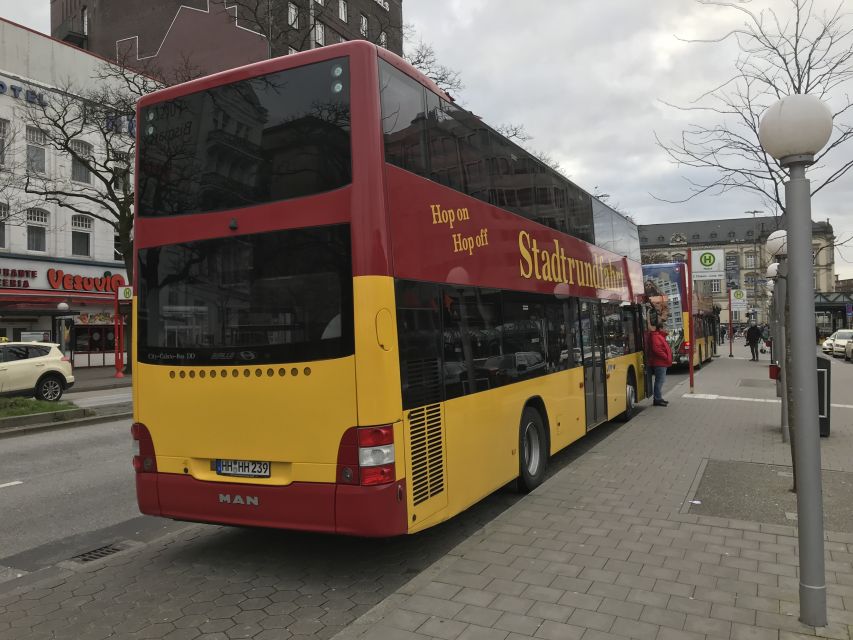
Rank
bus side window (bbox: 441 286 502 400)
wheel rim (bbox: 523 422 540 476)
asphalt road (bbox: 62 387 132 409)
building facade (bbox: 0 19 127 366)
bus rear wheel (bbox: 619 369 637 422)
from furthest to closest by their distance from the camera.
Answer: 1. building facade (bbox: 0 19 127 366)
2. asphalt road (bbox: 62 387 132 409)
3. bus rear wheel (bbox: 619 369 637 422)
4. wheel rim (bbox: 523 422 540 476)
5. bus side window (bbox: 441 286 502 400)

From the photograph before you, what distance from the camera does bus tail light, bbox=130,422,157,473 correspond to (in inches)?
196

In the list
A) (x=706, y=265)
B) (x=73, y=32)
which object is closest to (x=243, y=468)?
(x=706, y=265)

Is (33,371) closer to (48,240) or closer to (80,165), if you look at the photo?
(48,240)

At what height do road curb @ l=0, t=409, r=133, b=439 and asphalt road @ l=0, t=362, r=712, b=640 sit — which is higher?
road curb @ l=0, t=409, r=133, b=439

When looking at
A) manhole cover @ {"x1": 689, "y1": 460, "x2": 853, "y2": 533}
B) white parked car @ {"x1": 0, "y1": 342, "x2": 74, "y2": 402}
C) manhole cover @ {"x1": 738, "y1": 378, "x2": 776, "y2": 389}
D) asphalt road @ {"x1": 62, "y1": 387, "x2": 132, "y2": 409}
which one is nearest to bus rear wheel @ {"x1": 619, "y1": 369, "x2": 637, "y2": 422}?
manhole cover @ {"x1": 689, "y1": 460, "x2": 853, "y2": 533}

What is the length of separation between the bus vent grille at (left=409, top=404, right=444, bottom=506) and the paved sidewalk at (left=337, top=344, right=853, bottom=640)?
506mm

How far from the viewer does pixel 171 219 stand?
196 inches

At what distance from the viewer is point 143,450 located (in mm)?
5020

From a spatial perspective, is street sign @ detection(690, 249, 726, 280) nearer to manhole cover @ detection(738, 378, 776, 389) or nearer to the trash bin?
manhole cover @ detection(738, 378, 776, 389)

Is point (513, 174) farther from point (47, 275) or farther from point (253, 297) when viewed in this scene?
point (47, 275)

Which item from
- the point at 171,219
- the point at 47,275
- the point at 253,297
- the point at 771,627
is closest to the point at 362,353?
the point at 253,297

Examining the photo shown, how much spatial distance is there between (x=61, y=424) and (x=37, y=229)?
72.3 feet

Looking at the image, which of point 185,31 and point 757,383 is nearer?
point 757,383

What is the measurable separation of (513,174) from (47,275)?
2989 cm
